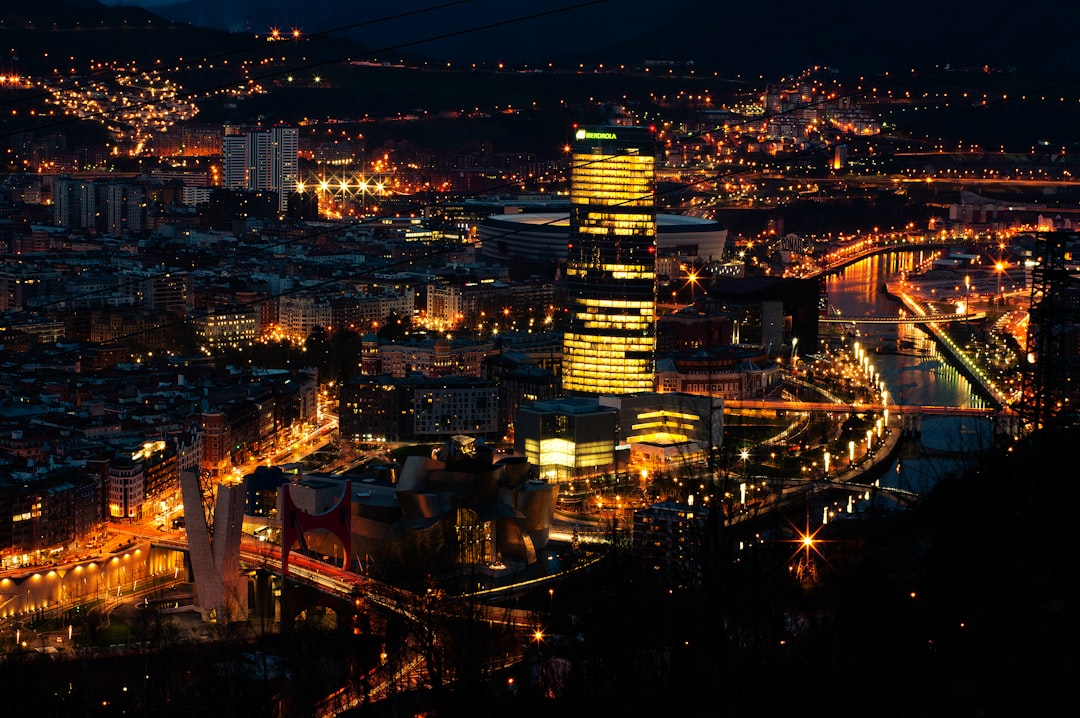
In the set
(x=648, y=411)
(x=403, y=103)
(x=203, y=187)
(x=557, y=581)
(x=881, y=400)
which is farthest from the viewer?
(x=403, y=103)

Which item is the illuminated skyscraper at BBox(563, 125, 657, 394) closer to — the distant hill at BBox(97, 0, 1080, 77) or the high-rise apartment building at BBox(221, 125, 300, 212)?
the high-rise apartment building at BBox(221, 125, 300, 212)

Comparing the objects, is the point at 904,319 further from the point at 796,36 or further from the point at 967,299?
the point at 796,36

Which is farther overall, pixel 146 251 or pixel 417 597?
pixel 146 251

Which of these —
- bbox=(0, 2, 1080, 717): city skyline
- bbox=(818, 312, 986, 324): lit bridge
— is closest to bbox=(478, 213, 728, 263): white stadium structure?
bbox=(0, 2, 1080, 717): city skyline

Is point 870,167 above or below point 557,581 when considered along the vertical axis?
above

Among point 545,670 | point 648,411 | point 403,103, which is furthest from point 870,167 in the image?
point 545,670

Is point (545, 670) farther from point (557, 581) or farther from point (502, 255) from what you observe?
point (502, 255)
